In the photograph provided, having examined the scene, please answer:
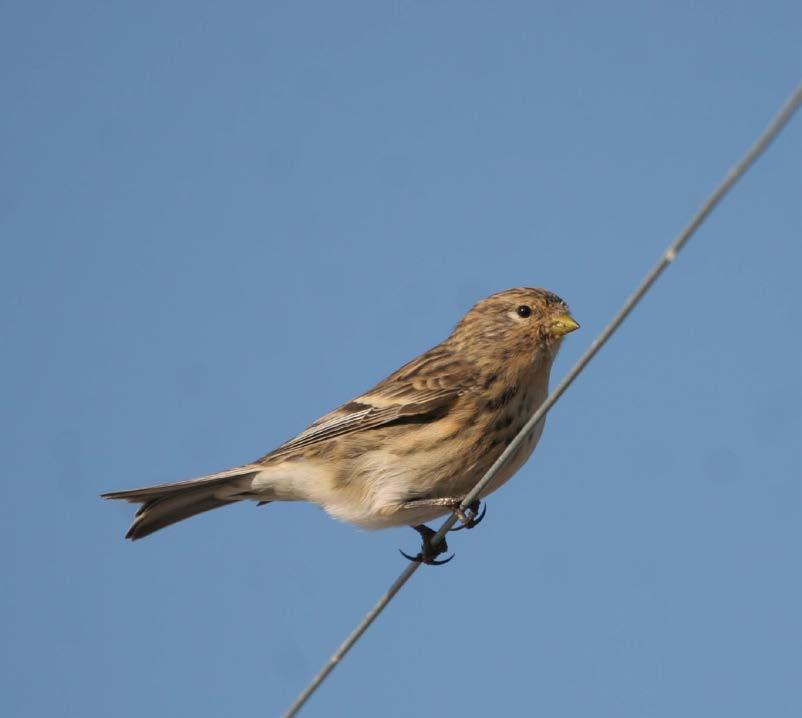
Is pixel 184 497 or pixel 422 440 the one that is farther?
pixel 184 497

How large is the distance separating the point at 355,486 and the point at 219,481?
0.97 m

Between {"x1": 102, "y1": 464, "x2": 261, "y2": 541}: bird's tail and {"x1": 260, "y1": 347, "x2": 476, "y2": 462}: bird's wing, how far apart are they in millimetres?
238

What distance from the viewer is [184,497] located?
297 inches

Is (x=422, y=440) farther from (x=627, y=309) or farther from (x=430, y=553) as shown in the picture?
(x=627, y=309)

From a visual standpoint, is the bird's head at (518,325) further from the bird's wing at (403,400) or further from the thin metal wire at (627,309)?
the thin metal wire at (627,309)

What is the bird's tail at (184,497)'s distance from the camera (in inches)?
290

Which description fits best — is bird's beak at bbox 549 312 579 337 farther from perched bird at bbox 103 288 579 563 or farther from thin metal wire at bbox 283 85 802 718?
thin metal wire at bbox 283 85 802 718

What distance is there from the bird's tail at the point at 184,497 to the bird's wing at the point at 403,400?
24cm

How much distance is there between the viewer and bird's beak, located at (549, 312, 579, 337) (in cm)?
738

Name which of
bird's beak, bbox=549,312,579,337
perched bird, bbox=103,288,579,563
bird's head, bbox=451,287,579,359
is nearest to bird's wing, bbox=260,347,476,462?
perched bird, bbox=103,288,579,563

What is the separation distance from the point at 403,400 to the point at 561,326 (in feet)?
3.62

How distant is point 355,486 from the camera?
7.21 m

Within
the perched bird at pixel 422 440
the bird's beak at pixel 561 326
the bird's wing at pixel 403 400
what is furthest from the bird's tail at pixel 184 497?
the bird's beak at pixel 561 326

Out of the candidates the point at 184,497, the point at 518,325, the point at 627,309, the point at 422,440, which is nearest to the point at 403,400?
the point at 422,440
